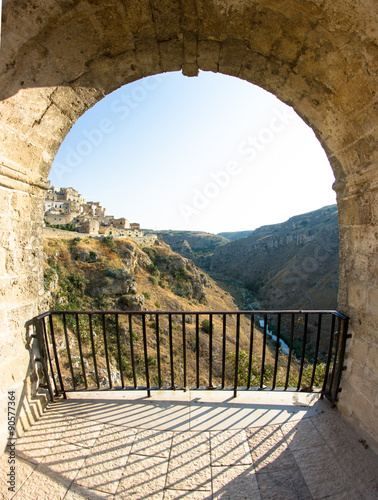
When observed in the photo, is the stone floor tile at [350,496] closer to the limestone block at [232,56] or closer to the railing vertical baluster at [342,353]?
the railing vertical baluster at [342,353]

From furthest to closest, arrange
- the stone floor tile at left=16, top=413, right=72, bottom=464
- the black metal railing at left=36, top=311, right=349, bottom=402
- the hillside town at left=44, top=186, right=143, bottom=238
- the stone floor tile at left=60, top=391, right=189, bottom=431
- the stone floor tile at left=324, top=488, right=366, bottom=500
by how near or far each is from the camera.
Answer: the hillside town at left=44, top=186, right=143, bottom=238
the black metal railing at left=36, top=311, right=349, bottom=402
the stone floor tile at left=60, top=391, right=189, bottom=431
the stone floor tile at left=16, top=413, right=72, bottom=464
the stone floor tile at left=324, top=488, right=366, bottom=500

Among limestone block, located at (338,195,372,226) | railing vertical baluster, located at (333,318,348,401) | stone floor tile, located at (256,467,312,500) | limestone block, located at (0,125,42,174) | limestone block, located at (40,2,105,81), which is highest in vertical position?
limestone block, located at (40,2,105,81)

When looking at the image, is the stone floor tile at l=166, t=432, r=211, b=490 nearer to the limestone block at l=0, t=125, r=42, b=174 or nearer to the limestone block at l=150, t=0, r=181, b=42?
the limestone block at l=0, t=125, r=42, b=174

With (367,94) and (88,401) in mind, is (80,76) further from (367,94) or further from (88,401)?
(88,401)

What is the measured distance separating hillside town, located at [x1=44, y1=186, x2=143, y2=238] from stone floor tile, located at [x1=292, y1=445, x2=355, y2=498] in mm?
37949

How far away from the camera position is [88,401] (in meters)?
2.88

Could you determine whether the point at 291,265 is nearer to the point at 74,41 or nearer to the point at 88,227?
the point at 88,227

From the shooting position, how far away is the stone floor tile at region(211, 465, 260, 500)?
6.04 feet

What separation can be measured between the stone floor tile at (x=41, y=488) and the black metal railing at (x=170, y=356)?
0.89 m

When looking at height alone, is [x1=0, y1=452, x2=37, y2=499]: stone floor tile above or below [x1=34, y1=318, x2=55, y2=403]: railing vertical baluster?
below

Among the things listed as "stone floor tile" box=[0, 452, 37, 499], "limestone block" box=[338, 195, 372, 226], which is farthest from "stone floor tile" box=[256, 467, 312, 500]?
"limestone block" box=[338, 195, 372, 226]

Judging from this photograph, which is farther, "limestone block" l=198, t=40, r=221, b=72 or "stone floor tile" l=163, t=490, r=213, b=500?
"limestone block" l=198, t=40, r=221, b=72

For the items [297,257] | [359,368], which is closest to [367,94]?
[359,368]

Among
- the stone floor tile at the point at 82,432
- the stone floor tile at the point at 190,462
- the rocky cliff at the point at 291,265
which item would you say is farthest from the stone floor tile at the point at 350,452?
the rocky cliff at the point at 291,265
